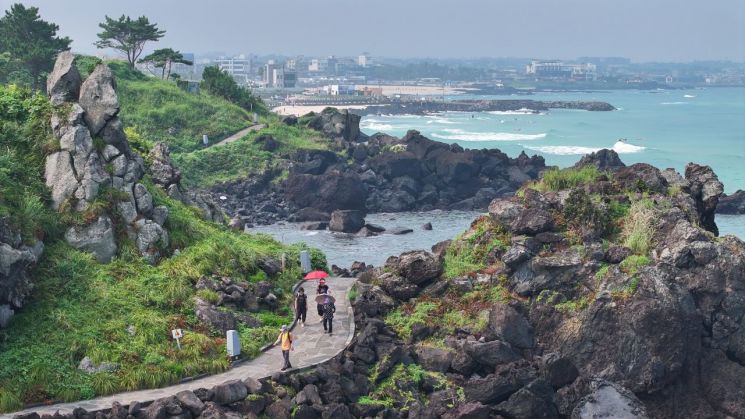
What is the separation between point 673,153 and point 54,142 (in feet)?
410

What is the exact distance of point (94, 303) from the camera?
33969 mm

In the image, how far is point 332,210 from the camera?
295 feet

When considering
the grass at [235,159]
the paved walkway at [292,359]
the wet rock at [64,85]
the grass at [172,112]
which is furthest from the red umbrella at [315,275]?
the grass at [172,112]

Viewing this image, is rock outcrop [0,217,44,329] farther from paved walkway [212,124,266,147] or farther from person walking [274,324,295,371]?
paved walkway [212,124,266,147]

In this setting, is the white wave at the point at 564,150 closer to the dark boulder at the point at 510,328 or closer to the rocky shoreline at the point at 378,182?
the rocky shoreline at the point at 378,182

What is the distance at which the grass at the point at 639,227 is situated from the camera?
3919cm

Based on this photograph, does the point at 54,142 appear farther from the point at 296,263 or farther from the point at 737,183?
the point at 737,183

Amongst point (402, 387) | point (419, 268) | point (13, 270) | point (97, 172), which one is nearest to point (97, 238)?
point (97, 172)

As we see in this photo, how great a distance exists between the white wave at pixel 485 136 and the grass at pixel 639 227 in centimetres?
12684

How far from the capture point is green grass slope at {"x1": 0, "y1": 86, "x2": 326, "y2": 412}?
30203mm

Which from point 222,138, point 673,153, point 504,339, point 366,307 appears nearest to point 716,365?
point 504,339

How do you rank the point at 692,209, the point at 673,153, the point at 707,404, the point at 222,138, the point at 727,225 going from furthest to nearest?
1. the point at 673,153
2. the point at 222,138
3. the point at 727,225
4. the point at 692,209
5. the point at 707,404

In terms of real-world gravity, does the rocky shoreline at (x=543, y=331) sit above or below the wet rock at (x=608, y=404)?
above

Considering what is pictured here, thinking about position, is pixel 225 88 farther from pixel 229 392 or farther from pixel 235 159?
pixel 229 392
